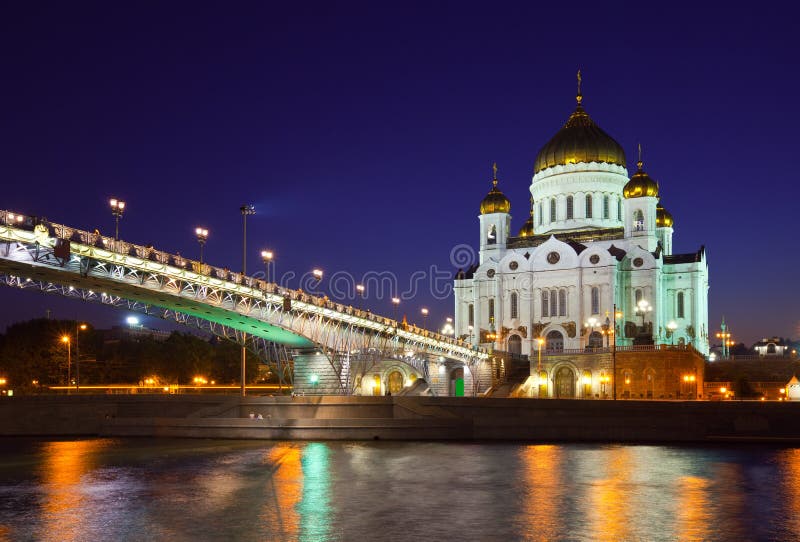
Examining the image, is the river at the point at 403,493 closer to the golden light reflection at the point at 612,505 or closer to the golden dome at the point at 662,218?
the golden light reflection at the point at 612,505

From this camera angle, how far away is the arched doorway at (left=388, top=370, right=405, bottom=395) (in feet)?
311

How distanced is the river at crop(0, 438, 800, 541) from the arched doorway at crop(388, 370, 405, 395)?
50928mm

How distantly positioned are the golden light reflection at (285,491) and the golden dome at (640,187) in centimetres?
6023

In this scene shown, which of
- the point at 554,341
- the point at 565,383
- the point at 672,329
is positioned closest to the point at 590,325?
the point at 554,341

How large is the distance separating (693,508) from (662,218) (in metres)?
83.8

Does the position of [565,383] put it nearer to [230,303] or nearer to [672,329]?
[672,329]

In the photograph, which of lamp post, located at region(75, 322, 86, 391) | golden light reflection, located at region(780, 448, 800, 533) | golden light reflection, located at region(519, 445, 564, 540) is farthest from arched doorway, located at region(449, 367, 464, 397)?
golden light reflection, located at region(780, 448, 800, 533)

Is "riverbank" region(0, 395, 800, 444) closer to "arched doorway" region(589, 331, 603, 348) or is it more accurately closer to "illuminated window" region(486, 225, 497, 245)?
"arched doorway" region(589, 331, 603, 348)

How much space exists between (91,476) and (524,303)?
64.7 m

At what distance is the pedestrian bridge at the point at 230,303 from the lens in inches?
1809

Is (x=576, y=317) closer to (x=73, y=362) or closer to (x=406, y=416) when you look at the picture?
(x=406, y=416)

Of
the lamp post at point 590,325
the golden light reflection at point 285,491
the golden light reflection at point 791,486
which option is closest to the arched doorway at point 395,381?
the lamp post at point 590,325

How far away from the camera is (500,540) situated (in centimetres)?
2089

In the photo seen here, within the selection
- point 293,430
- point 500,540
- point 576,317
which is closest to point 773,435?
point 293,430
